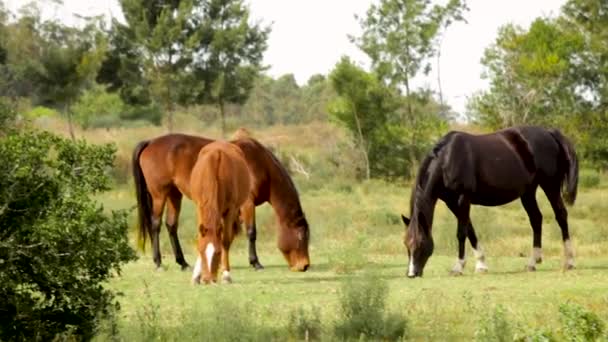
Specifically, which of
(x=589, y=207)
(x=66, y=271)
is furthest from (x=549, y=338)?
(x=589, y=207)

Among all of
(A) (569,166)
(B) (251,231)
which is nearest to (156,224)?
(B) (251,231)

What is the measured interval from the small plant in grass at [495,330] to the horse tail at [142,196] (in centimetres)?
885

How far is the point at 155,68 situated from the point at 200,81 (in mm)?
1889

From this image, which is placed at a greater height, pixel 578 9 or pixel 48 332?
pixel 578 9

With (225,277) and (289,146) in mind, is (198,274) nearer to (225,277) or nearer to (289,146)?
(225,277)

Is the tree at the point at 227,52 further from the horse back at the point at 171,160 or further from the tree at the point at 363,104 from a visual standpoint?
the horse back at the point at 171,160

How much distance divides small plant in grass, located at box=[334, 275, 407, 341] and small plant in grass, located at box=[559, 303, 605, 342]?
6.71ft

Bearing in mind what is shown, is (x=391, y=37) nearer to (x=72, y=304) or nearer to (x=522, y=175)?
(x=522, y=175)

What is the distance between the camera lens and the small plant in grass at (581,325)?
7720mm

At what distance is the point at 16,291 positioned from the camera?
8.91m

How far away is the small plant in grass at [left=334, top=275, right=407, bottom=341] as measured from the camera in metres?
9.70

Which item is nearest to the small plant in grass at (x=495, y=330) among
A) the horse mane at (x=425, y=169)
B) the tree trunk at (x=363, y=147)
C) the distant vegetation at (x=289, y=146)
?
the distant vegetation at (x=289, y=146)

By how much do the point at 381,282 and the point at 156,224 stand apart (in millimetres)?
6956

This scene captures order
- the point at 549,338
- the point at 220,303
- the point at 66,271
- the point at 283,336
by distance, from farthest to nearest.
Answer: the point at 220,303 → the point at 283,336 → the point at 66,271 → the point at 549,338
